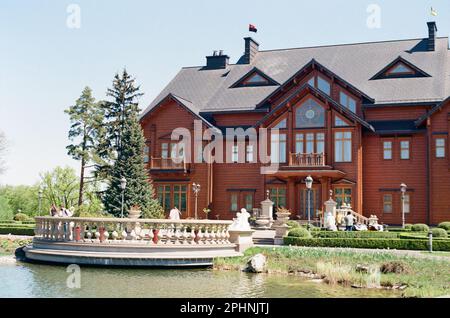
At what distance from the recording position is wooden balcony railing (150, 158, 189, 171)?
4128 centimetres

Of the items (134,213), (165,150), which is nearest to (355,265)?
(134,213)

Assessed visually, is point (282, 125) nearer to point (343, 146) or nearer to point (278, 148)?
point (278, 148)

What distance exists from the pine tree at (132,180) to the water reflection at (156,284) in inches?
585

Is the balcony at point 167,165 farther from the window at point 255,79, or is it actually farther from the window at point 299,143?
the window at point 299,143

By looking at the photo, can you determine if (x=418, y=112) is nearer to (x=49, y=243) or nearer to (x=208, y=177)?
(x=208, y=177)

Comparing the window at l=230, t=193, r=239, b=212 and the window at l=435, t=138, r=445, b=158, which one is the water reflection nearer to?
the window at l=230, t=193, r=239, b=212

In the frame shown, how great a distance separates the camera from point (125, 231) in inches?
854

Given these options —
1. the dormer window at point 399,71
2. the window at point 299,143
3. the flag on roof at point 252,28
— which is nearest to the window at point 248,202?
the window at point 299,143

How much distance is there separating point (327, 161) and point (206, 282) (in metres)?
21.1

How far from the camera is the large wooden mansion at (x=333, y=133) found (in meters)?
37.0

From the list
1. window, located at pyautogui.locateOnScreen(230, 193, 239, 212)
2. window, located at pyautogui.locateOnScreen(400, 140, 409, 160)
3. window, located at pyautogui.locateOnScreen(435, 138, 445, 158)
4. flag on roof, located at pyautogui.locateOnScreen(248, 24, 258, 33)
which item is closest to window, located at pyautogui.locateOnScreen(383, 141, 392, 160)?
window, located at pyautogui.locateOnScreen(400, 140, 409, 160)

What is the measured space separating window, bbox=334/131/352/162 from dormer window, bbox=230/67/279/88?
25.2 feet

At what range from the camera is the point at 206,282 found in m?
18.2
